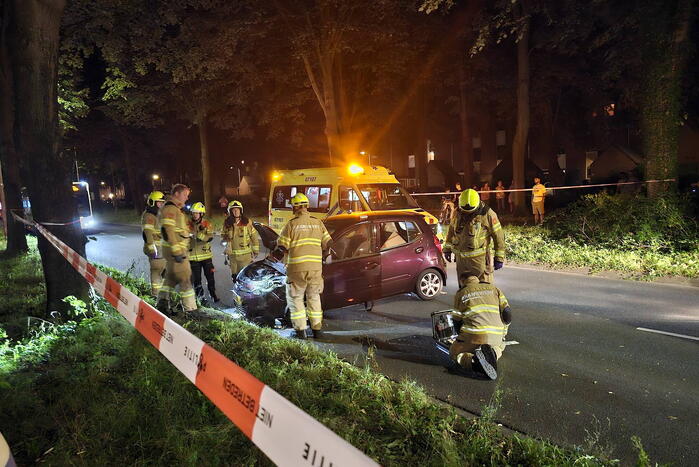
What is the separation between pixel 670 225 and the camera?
11695 mm

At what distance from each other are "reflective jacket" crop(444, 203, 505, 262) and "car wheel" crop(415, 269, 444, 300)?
203 centimetres

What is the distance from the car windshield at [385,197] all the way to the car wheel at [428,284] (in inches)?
186

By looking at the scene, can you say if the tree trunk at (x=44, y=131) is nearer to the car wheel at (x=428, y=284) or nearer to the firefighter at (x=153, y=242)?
the firefighter at (x=153, y=242)

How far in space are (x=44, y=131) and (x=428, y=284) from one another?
6.03m

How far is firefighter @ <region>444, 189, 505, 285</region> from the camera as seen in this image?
6.27 meters

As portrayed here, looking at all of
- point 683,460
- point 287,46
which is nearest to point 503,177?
point 287,46

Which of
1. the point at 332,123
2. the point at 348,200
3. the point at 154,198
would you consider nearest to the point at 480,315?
the point at 154,198

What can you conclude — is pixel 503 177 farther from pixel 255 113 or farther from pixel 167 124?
pixel 167 124

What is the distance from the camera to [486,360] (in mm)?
5035

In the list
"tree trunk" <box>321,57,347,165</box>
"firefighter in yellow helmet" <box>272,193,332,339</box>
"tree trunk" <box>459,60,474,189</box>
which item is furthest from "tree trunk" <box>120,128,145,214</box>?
"firefighter in yellow helmet" <box>272,193,332,339</box>

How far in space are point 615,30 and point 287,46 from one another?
1147 centimetres

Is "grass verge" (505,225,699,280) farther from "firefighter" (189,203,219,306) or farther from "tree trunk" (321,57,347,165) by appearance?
"tree trunk" (321,57,347,165)

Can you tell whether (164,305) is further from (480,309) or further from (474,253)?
(480,309)

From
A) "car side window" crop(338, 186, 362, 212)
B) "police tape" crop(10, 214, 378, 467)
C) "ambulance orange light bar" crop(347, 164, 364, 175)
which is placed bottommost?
"police tape" crop(10, 214, 378, 467)
